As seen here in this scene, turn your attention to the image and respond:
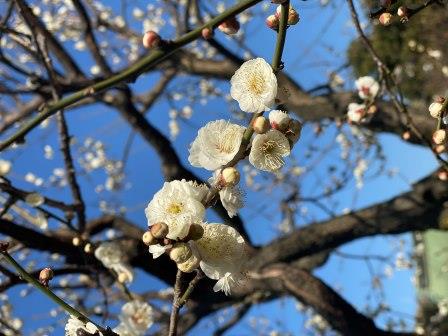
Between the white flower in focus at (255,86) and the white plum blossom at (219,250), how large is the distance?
0.24 m

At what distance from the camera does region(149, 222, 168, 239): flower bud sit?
0.89 meters

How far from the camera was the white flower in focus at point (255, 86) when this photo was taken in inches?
39.9

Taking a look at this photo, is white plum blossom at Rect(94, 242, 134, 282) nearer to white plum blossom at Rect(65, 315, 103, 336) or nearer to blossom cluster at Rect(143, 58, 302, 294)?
white plum blossom at Rect(65, 315, 103, 336)

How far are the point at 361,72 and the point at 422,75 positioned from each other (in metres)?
1.03

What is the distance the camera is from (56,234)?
3.10 meters

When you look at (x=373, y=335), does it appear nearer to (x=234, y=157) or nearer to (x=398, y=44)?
(x=234, y=157)

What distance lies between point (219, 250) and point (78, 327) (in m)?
0.31

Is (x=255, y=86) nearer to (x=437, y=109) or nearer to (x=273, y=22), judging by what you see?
(x=273, y=22)

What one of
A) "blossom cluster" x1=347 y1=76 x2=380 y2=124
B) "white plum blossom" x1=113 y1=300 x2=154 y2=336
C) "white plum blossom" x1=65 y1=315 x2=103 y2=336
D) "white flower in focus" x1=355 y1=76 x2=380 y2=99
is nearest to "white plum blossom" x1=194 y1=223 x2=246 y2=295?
"white plum blossom" x1=65 y1=315 x2=103 y2=336

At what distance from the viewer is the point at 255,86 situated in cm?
106

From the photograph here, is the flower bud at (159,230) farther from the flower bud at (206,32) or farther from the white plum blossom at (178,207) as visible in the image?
the flower bud at (206,32)

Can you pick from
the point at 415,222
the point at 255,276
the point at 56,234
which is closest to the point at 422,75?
the point at 415,222

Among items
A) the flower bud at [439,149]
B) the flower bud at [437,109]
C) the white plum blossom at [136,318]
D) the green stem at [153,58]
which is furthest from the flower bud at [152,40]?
the white plum blossom at [136,318]

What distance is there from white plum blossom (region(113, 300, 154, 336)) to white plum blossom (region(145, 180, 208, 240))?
2.75 ft
